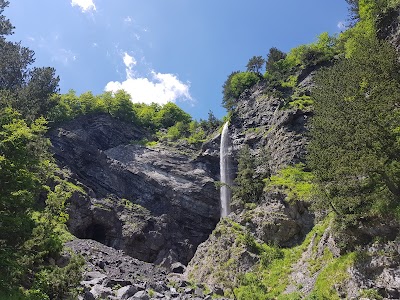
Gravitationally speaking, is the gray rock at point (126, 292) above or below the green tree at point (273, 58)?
below

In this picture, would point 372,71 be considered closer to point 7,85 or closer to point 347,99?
point 347,99

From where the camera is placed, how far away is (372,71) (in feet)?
79.3

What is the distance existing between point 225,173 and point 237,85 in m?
20.4

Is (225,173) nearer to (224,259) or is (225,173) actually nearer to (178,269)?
(178,269)

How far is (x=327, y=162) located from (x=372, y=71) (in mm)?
6888

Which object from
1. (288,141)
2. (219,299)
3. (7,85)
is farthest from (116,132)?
(219,299)

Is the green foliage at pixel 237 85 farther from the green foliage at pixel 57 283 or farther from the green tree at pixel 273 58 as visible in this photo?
the green foliage at pixel 57 283

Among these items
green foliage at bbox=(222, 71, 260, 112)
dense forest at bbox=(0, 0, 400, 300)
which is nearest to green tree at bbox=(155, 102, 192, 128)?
green foliage at bbox=(222, 71, 260, 112)

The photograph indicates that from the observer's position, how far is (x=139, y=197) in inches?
1992

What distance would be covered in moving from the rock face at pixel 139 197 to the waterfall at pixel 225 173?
59.6 inches

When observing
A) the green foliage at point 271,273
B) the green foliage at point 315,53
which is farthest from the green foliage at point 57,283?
the green foliage at point 315,53

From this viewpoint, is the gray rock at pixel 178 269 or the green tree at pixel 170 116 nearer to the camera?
the gray rock at pixel 178 269

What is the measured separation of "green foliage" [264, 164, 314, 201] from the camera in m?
34.8

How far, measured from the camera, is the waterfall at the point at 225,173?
48.0 m
